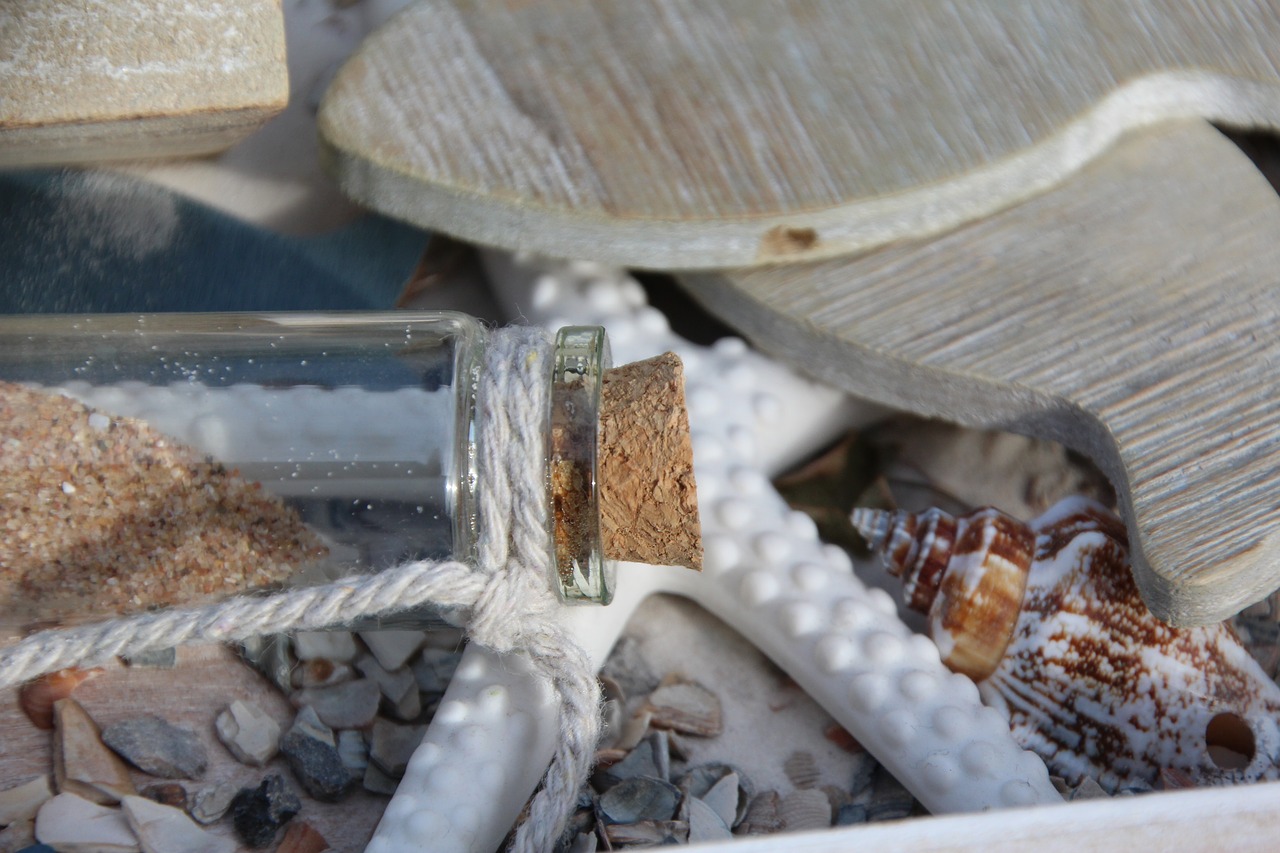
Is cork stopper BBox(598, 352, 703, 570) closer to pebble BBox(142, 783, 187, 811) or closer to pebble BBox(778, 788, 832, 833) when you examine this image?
pebble BBox(778, 788, 832, 833)

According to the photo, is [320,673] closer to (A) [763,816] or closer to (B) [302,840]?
(B) [302,840]

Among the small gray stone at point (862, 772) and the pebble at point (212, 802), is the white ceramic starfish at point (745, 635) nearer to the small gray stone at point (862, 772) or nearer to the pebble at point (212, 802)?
the small gray stone at point (862, 772)

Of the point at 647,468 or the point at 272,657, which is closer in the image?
the point at 647,468

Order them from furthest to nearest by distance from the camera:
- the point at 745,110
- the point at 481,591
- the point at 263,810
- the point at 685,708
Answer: the point at 745,110 → the point at 685,708 → the point at 263,810 → the point at 481,591

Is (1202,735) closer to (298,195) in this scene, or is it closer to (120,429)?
(120,429)

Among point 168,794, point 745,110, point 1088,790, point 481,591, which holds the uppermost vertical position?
point 745,110

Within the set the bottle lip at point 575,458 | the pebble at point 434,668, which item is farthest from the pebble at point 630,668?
the bottle lip at point 575,458

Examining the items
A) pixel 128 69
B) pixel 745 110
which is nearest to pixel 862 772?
pixel 745 110
